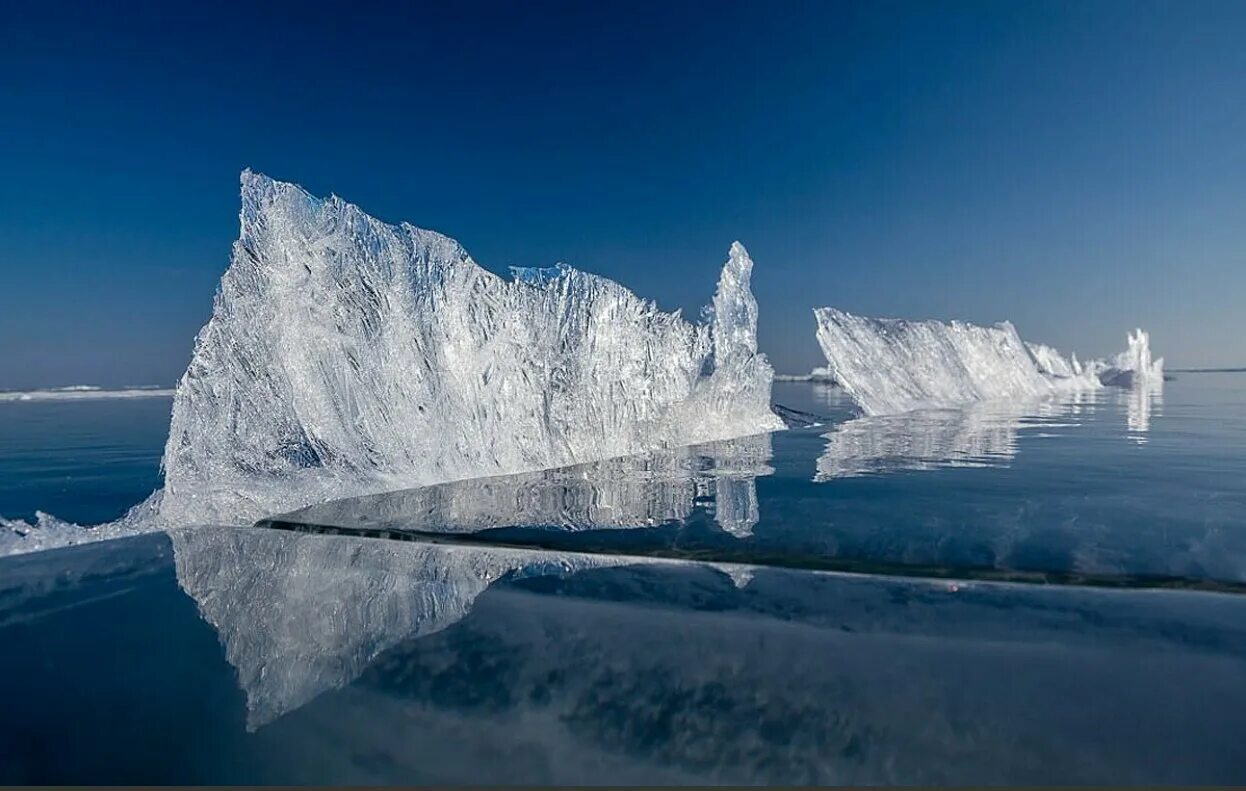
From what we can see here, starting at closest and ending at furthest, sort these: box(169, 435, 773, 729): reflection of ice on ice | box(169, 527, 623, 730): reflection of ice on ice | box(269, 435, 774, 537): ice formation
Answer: box(169, 527, 623, 730): reflection of ice on ice, box(169, 435, 773, 729): reflection of ice on ice, box(269, 435, 774, 537): ice formation

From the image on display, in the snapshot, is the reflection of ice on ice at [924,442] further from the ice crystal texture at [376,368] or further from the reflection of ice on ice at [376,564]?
the ice crystal texture at [376,368]

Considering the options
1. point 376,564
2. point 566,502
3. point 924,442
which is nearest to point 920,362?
point 924,442

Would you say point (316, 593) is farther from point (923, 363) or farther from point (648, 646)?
point (923, 363)

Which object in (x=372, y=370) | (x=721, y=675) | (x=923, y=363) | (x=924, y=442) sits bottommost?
(x=721, y=675)

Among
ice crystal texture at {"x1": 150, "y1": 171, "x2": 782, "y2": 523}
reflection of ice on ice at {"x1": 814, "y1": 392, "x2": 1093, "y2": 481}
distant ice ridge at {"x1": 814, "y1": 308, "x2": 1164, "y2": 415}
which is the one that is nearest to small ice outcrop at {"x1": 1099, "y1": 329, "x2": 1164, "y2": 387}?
distant ice ridge at {"x1": 814, "y1": 308, "x2": 1164, "y2": 415}

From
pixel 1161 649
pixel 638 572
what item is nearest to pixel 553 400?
pixel 638 572

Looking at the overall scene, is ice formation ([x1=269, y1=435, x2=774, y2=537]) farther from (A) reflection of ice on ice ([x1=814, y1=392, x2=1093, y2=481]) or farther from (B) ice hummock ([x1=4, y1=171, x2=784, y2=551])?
(A) reflection of ice on ice ([x1=814, y1=392, x2=1093, y2=481])

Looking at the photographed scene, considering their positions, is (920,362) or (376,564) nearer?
(376,564)
